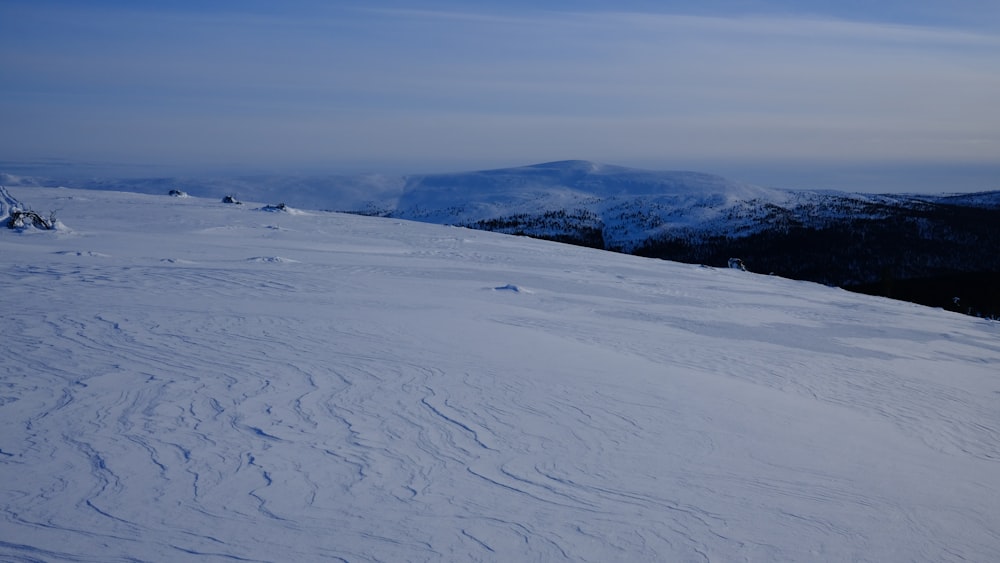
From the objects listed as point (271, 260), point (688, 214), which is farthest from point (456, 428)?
point (688, 214)

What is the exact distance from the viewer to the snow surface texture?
2.96 metres

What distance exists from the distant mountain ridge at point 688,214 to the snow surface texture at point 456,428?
18147 mm

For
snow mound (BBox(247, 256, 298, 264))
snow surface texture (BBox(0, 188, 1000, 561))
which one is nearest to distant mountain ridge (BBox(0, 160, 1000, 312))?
snow surface texture (BBox(0, 188, 1000, 561))

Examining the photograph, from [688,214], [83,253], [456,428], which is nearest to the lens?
[456,428]

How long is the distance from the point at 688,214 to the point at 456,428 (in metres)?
44.0

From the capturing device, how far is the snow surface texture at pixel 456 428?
2965mm

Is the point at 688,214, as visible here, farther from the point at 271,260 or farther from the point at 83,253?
the point at 83,253

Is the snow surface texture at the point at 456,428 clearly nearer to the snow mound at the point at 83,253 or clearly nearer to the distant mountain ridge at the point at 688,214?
the snow mound at the point at 83,253

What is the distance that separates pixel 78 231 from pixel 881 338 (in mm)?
12447

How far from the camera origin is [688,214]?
1801 inches

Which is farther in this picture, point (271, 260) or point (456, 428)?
point (271, 260)

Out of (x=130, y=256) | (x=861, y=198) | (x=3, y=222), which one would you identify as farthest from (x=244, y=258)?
(x=861, y=198)

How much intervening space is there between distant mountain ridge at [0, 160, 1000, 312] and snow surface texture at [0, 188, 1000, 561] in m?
18.1

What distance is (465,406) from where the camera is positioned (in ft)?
14.6
